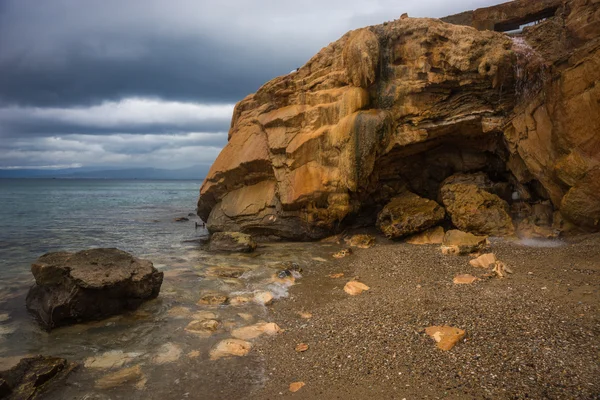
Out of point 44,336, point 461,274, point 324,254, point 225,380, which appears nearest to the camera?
point 225,380

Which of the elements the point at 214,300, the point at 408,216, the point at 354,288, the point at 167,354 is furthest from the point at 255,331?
the point at 408,216

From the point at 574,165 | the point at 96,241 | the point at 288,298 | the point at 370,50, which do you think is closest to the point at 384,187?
the point at 370,50

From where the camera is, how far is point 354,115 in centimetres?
1427

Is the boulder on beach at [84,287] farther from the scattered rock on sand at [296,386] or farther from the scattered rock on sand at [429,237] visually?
the scattered rock on sand at [429,237]

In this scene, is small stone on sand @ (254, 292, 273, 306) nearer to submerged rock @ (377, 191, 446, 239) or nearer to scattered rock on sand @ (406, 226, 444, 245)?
submerged rock @ (377, 191, 446, 239)

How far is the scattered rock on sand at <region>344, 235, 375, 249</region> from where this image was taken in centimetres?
1440

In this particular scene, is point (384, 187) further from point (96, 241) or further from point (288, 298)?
point (96, 241)

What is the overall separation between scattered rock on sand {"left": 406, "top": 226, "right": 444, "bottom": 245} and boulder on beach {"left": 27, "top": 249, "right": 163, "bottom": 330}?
9.08m

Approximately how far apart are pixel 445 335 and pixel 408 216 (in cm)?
846

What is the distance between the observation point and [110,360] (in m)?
6.65

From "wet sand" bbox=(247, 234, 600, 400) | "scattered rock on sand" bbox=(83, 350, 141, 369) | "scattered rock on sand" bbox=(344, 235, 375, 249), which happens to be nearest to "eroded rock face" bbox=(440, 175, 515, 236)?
"wet sand" bbox=(247, 234, 600, 400)

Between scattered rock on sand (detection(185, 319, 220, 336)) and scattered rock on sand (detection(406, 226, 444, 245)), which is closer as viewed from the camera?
scattered rock on sand (detection(185, 319, 220, 336))

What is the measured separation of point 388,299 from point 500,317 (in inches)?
90.6

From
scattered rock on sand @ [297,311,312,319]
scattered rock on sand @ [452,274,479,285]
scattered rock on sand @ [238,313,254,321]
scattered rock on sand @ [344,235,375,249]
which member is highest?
scattered rock on sand @ [452,274,479,285]
